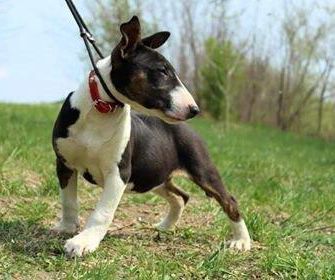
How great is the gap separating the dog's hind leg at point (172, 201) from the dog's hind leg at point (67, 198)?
0.91 m

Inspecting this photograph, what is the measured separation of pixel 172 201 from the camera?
5.31m

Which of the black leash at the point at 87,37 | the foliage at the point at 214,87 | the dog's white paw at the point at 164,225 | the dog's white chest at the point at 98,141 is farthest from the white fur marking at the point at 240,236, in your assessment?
the foliage at the point at 214,87

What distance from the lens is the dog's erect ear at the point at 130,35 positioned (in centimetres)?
381

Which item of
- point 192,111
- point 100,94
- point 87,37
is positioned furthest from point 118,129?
point 87,37

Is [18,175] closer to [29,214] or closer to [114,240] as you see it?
[29,214]

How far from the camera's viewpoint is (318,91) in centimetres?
3009

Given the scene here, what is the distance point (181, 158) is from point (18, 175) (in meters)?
2.18

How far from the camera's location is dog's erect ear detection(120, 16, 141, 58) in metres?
3.81

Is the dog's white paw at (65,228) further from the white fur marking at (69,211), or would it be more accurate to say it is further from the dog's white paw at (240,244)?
the dog's white paw at (240,244)

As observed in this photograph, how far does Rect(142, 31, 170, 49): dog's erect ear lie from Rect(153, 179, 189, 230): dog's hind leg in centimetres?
144

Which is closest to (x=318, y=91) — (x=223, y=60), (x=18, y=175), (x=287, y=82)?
(x=287, y=82)

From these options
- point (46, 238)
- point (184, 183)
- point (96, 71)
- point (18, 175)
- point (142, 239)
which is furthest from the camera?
point (184, 183)

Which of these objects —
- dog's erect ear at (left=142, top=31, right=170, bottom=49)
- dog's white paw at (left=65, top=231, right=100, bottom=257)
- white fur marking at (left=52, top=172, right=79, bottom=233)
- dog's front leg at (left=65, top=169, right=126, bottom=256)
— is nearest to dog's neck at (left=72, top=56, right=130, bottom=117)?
dog's erect ear at (left=142, top=31, right=170, bottom=49)

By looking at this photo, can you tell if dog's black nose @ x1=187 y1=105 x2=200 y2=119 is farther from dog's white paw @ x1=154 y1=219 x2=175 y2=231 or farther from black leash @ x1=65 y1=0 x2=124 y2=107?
dog's white paw @ x1=154 y1=219 x2=175 y2=231
